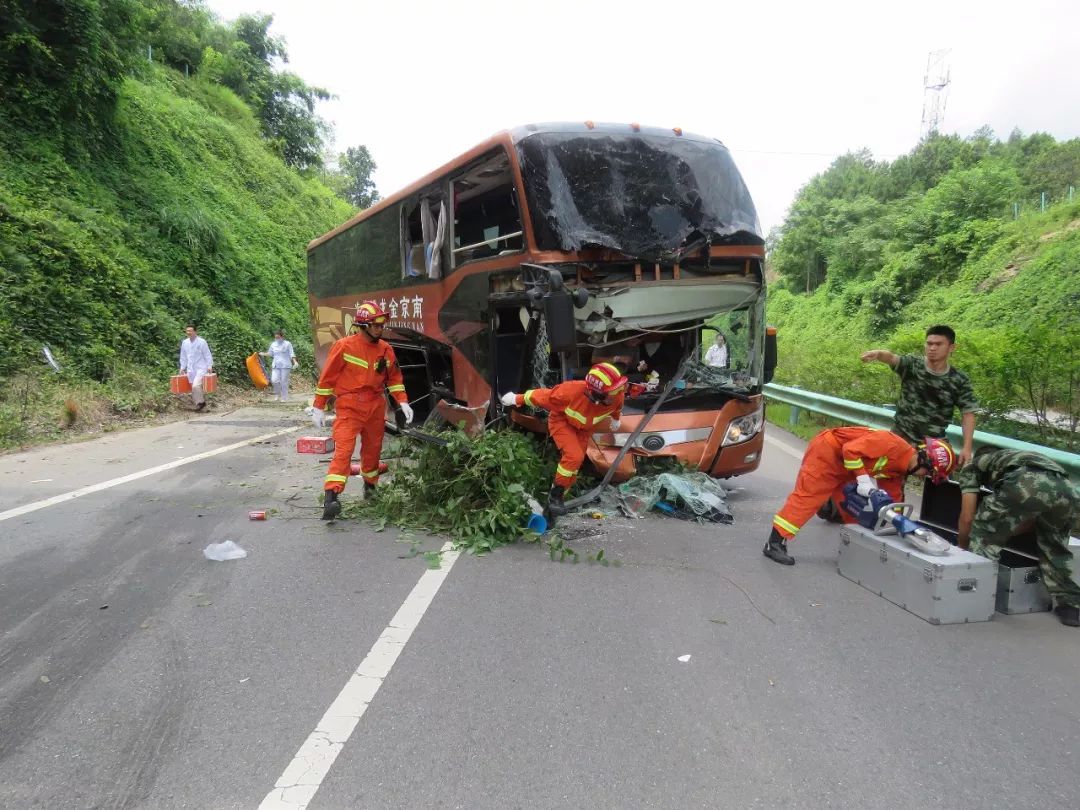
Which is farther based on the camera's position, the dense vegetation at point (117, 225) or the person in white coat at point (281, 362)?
the person in white coat at point (281, 362)

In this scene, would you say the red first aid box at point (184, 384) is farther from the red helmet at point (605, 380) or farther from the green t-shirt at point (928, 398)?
the green t-shirt at point (928, 398)

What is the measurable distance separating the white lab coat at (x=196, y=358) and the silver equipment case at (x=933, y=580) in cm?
1241

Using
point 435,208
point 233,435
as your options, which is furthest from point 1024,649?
point 233,435

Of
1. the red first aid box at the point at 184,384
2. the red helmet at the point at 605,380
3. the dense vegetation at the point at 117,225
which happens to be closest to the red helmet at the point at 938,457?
the red helmet at the point at 605,380

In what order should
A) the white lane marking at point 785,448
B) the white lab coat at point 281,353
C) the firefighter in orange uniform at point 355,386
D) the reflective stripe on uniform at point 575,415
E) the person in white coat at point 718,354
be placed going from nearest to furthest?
the reflective stripe on uniform at point 575,415, the firefighter in orange uniform at point 355,386, the person in white coat at point 718,354, the white lane marking at point 785,448, the white lab coat at point 281,353

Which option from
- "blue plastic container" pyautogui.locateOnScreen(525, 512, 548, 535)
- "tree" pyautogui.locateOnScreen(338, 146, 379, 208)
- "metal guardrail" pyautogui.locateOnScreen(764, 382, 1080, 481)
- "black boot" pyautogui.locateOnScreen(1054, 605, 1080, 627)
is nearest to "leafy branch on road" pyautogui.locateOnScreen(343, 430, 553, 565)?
"blue plastic container" pyautogui.locateOnScreen(525, 512, 548, 535)

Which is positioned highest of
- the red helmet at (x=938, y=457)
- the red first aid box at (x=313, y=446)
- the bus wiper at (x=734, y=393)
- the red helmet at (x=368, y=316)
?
the red helmet at (x=368, y=316)

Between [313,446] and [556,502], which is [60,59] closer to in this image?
[313,446]

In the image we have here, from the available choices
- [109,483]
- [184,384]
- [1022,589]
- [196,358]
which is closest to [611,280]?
[1022,589]

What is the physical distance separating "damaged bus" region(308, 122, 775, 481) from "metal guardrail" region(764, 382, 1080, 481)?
6.30ft

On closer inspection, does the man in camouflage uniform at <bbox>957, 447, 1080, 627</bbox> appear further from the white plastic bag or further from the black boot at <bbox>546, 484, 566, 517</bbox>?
the white plastic bag

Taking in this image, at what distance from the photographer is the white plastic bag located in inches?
193

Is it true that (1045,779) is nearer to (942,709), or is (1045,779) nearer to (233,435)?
(942,709)

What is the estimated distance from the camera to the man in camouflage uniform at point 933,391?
5.26 metres
